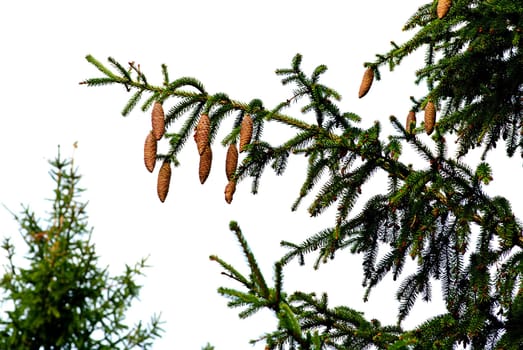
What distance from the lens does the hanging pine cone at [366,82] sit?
525 centimetres


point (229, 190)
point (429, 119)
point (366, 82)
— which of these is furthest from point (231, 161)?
point (429, 119)

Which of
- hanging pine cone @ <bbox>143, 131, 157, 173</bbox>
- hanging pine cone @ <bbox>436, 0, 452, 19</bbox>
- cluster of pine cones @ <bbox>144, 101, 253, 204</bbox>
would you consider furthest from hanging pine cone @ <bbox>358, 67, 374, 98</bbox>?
hanging pine cone @ <bbox>143, 131, 157, 173</bbox>

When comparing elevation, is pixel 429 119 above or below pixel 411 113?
below

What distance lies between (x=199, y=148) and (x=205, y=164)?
0.12 m

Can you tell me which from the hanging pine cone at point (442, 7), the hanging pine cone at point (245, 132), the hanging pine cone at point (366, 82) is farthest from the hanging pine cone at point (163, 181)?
the hanging pine cone at point (442, 7)

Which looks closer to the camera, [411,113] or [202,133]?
[202,133]

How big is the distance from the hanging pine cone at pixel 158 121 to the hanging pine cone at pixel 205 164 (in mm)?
312

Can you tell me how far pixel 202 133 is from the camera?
4578 millimetres

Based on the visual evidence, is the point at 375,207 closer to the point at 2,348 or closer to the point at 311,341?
the point at 311,341

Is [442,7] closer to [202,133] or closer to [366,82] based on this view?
[366,82]

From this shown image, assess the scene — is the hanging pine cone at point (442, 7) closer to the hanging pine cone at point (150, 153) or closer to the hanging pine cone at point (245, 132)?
the hanging pine cone at point (245, 132)

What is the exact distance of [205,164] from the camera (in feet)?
14.8

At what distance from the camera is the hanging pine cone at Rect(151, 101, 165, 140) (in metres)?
4.54

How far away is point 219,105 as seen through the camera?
16.5ft
